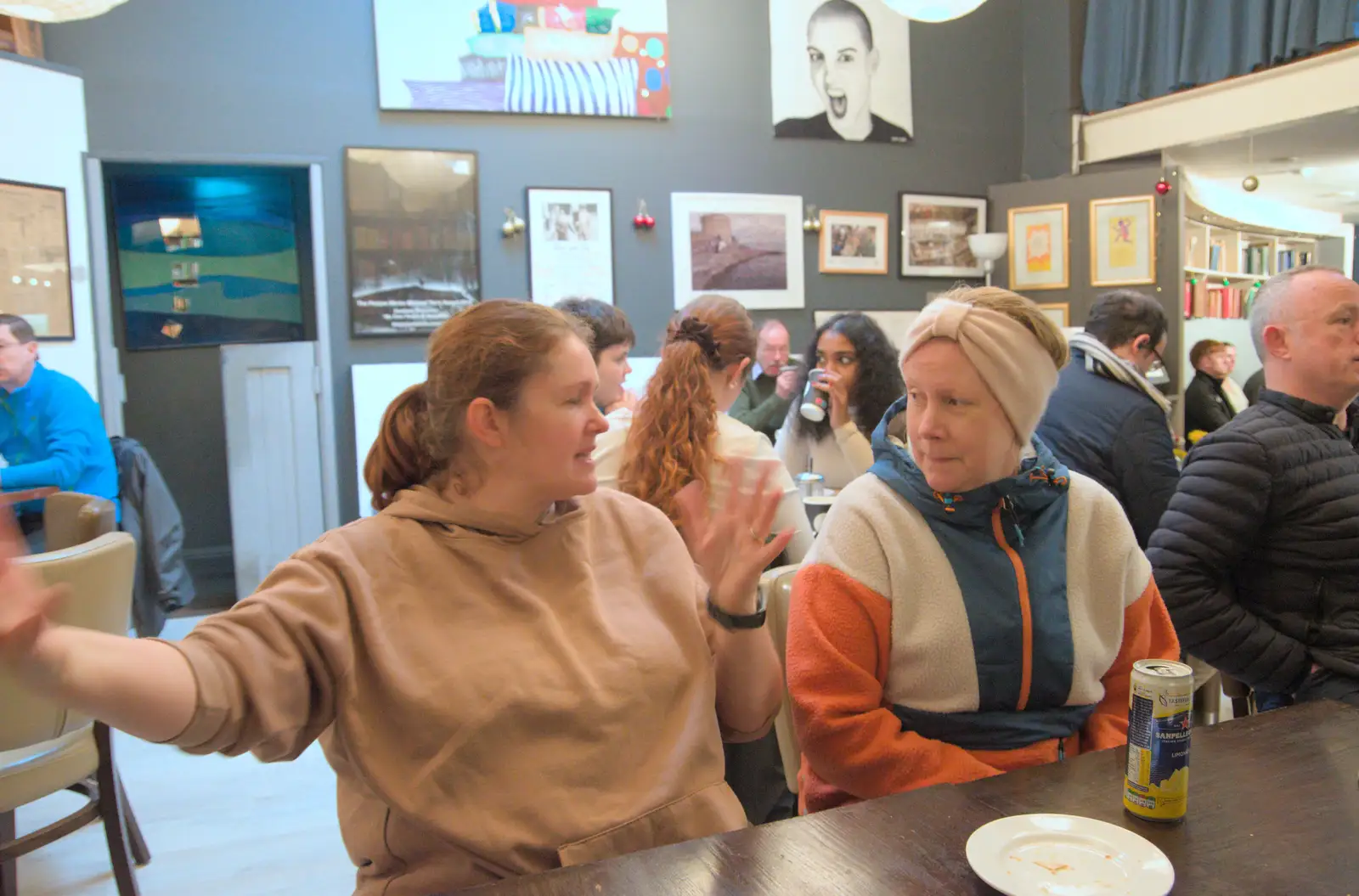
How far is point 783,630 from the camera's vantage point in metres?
1.76

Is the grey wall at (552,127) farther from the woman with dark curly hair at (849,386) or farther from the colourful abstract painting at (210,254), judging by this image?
the woman with dark curly hair at (849,386)

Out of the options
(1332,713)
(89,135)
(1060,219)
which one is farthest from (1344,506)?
(89,135)

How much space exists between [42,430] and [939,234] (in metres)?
5.51

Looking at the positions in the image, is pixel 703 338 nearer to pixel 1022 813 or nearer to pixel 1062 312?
pixel 1022 813

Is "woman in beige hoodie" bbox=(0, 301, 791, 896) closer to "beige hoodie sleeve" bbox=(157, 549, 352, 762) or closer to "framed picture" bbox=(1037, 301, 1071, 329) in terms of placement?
"beige hoodie sleeve" bbox=(157, 549, 352, 762)

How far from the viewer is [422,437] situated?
4.78 ft

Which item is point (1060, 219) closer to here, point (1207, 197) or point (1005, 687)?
point (1207, 197)

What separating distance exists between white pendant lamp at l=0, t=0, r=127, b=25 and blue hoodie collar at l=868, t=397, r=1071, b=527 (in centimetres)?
Answer: 306

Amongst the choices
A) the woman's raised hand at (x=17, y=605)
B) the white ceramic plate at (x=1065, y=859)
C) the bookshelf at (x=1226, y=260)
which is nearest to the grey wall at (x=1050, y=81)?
the bookshelf at (x=1226, y=260)

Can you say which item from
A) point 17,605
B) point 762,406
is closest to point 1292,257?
point 762,406

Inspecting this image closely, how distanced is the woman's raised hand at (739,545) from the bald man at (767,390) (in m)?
3.36

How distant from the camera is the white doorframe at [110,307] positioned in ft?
16.1

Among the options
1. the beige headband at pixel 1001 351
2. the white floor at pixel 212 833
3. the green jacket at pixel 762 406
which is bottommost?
the white floor at pixel 212 833

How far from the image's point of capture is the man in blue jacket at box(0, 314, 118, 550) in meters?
3.71
